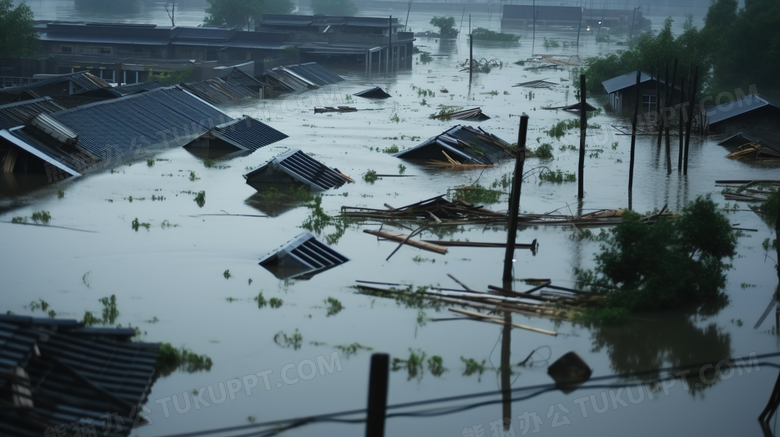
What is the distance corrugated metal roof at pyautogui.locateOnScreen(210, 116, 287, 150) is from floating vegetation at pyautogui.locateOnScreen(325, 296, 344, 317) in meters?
17.8

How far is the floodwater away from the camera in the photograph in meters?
11.5

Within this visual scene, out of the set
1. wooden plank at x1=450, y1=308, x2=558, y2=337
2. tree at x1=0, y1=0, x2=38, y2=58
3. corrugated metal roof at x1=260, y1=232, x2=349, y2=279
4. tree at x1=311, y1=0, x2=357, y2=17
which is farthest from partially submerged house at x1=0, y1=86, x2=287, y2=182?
tree at x1=311, y1=0, x2=357, y2=17

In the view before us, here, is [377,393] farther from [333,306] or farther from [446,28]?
[446,28]

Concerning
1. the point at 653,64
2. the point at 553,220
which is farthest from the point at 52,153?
the point at 653,64

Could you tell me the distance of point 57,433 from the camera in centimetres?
899

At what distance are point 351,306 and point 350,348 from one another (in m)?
1.94

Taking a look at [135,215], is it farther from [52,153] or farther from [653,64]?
[653,64]

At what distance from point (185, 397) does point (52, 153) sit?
17761 millimetres

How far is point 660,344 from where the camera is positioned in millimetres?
14000

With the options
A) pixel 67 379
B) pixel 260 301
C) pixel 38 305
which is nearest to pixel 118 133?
pixel 38 305

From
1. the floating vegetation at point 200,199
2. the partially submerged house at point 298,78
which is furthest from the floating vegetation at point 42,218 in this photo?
the partially submerged house at point 298,78

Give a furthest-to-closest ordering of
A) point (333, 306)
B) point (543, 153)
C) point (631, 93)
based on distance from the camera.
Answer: point (631, 93)
point (543, 153)
point (333, 306)

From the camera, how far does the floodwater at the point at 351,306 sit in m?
11.5

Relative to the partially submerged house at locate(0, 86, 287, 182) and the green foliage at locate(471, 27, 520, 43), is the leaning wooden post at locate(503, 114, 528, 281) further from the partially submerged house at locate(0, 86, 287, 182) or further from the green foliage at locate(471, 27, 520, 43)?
the green foliage at locate(471, 27, 520, 43)
